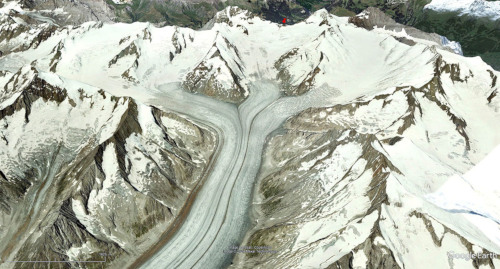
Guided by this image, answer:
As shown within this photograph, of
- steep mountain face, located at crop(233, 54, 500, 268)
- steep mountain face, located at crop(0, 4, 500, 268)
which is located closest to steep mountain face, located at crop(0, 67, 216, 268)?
steep mountain face, located at crop(0, 4, 500, 268)

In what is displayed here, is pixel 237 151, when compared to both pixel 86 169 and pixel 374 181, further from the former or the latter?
pixel 374 181

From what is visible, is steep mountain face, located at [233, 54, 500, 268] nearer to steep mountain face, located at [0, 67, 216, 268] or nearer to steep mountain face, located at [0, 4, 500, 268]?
steep mountain face, located at [0, 4, 500, 268]

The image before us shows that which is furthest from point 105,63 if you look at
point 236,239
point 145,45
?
point 236,239

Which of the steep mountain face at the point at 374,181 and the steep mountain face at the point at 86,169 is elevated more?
the steep mountain face at the point at 86,169

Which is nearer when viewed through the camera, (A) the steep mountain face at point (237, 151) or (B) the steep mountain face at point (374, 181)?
(B) the steep mountain face at point (374, 181)

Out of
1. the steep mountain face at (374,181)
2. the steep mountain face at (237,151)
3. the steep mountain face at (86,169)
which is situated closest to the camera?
the steep mountain face at (374,181)

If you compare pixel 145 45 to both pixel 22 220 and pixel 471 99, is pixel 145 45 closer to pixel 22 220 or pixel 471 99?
pixel 22 220

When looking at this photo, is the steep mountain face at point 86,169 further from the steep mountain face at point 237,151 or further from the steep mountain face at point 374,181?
the steep mountain face at point 374,181

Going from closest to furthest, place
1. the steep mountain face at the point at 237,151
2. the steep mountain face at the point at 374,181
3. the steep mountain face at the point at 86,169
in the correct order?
the steep mountain face at the point at 374,181 < the steep mountain face at the point at 237,151 < the steep mountain face at the point at 86,169

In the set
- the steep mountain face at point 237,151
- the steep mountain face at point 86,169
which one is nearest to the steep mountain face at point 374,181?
the steep mountain face at point 237,151
